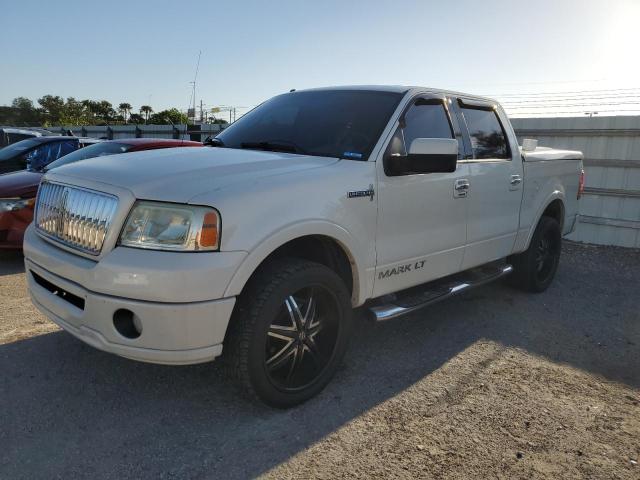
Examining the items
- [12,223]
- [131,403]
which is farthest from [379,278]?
[12,223]

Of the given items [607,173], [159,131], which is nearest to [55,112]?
[159,131]

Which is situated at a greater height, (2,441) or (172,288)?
(172,288)

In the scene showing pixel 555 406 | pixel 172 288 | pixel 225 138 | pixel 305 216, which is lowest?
pixel 555 406

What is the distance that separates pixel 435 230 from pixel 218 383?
1834 mm

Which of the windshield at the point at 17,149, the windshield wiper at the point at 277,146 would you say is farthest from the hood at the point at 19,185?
the windshield wiper at the point at 277,146

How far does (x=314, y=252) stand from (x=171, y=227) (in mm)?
1044

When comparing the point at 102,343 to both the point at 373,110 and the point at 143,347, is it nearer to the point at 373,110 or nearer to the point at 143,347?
the point at 143,347

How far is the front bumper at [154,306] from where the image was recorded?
7.80 ft

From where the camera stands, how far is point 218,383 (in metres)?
3.25

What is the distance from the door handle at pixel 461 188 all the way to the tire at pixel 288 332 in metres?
1.33

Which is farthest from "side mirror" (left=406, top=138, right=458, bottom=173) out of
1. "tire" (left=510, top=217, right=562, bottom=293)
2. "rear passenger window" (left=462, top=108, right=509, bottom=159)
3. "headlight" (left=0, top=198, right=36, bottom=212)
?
"headlight" (left=0, top=198, right=36, bottom=212)

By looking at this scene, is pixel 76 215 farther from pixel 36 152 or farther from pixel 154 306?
pixel 36 152

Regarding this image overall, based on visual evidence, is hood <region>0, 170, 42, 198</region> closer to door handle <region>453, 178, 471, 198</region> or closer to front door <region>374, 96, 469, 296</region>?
front door <region>374, 96, 469, 296</region>

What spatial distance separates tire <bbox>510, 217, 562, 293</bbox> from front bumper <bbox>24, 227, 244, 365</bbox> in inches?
148
